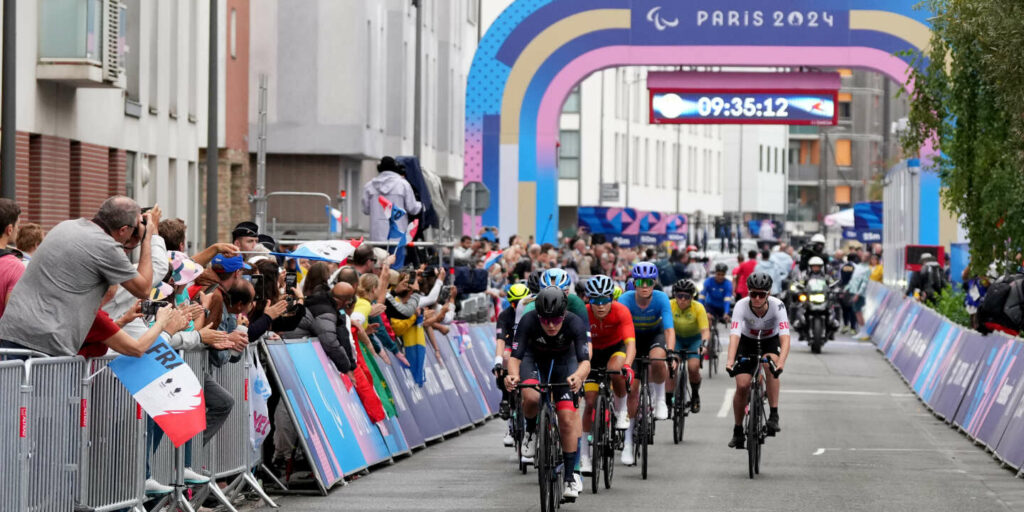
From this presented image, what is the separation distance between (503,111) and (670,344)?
21342 mm

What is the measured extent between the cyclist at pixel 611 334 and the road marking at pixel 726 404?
6.60 m

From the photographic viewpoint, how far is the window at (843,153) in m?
130

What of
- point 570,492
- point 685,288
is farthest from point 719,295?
point 570,492

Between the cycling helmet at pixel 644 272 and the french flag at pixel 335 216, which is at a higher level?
the french flag at pixel 335 216

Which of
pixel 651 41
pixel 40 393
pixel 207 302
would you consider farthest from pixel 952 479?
pixel 651 41

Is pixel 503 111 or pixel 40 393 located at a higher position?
pixel 503 111

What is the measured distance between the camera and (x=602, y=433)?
14.6m

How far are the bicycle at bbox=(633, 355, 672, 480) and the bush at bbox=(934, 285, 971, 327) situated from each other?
403 inches

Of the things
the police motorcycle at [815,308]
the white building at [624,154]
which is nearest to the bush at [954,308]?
the police motorcycle at [815,308]

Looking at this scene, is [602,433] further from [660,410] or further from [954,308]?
[954,308]

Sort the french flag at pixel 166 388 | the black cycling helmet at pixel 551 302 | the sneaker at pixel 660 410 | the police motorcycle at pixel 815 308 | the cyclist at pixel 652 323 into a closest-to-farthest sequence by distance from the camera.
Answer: the french flag at pixel 166 388 < the black cycling helmet at pixel 551 302 < the cyclist at pixel 652 323 < the sneaker at pixel 660 410 < the police motorcycle at pixel 815 308

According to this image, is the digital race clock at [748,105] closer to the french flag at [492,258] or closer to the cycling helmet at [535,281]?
the french flag at [492,258]

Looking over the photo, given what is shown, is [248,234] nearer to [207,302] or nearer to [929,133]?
[207,302]

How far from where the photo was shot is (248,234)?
1438 centimetres
